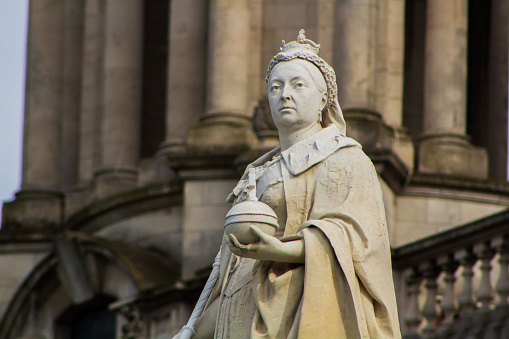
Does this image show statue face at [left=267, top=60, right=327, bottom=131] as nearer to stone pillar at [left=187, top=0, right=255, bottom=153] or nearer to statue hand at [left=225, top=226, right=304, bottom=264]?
statue hand at [left=225, top=226, right=304, bottom=264]

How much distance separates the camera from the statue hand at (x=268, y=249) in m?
11.2

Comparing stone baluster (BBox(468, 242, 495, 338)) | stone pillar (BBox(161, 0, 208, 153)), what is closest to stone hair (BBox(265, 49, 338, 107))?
stone baluster (BBox(468, 242, 495, 338))

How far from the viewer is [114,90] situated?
3412cm

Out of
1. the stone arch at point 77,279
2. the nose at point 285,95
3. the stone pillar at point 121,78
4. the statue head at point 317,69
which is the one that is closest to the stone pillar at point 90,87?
the stone pillar at point 121,78

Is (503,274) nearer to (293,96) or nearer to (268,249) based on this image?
(293,96)

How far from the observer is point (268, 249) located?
11180mm

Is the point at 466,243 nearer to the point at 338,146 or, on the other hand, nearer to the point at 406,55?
the point at 338,146

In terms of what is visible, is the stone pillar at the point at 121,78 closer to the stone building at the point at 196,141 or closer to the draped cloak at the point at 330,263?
the stone building at the point at 196,141

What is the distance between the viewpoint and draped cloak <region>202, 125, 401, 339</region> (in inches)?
440

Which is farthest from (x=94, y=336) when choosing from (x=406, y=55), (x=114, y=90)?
(x=406, y=55)

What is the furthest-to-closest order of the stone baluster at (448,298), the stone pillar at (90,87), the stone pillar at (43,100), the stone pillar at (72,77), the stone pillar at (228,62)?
the stone pillar at (72,77), the stone pillar at (90,87), the stone pillar at (43,100), the stone pillar at (228,62), the stone baluster at (448,298)

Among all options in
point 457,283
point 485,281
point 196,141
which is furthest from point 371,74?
point 485,281

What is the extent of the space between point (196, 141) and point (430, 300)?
22.0ft

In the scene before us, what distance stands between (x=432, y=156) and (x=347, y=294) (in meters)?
18.7
